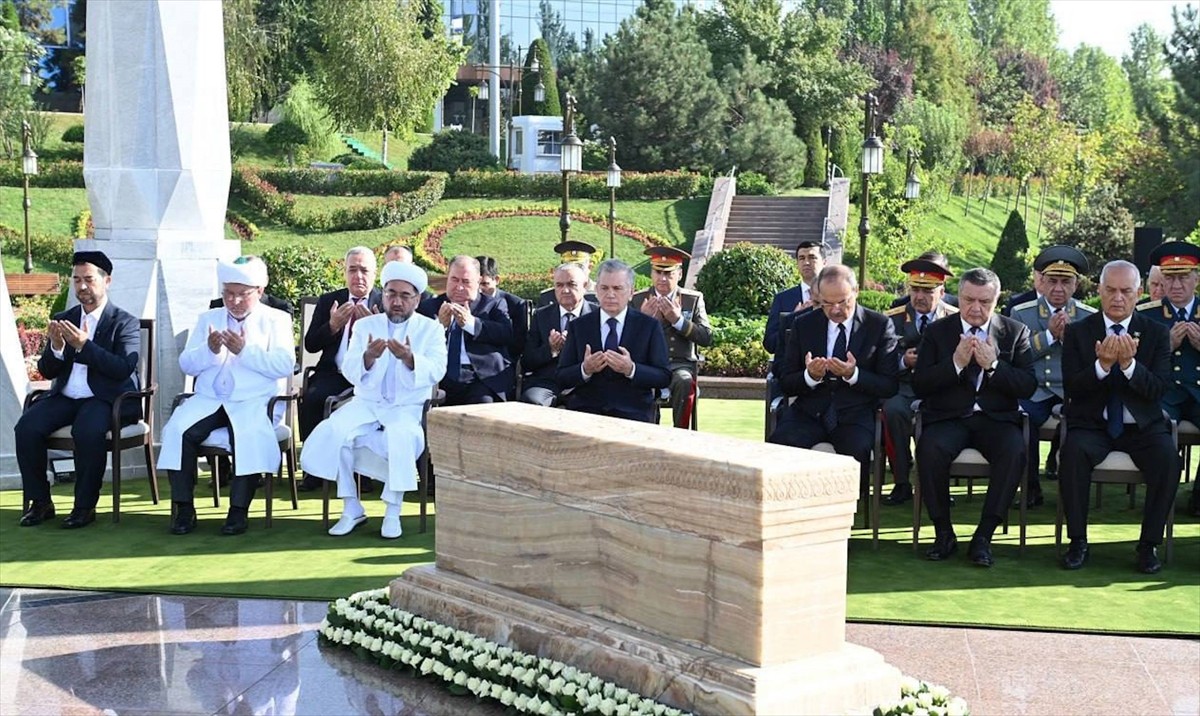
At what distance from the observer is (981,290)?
818 centimetres

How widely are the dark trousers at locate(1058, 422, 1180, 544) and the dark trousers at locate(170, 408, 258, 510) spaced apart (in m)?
5.15

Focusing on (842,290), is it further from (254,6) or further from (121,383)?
(254,6)

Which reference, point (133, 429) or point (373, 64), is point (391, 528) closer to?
point (133, 429)

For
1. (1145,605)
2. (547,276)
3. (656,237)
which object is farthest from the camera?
(656,237)

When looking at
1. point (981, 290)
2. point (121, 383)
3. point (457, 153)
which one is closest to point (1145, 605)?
point (981, 290)

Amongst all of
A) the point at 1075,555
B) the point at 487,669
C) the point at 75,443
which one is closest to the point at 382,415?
the point at 75,443

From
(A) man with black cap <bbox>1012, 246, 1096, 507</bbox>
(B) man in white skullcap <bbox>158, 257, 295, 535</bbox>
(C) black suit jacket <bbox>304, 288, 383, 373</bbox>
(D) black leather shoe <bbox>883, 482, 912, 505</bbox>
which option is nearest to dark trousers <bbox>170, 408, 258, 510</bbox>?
(B) man in white skullcap <bbox>158, 257, 295, 535</bbox>

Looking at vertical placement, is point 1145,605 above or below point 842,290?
below

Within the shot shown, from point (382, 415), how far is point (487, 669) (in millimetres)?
3586

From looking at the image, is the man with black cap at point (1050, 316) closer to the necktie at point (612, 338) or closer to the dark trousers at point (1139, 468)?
the dark trousers at point (1139, 468)

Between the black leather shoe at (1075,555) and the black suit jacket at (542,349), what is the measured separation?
395cm

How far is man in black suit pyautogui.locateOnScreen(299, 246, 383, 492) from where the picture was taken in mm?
10062

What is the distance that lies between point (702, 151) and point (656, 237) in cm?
984

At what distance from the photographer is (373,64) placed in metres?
46.7
